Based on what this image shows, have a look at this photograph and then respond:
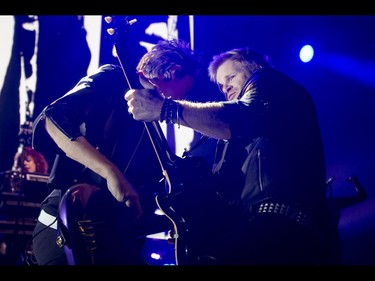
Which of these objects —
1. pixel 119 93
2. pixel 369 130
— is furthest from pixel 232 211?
pixel 369 130

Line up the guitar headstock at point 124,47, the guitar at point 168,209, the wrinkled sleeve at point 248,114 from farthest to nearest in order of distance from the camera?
the guitar headstock at point 124,47 → the wrinkled sleeve at point 248,114 → the guitar at point 168,209

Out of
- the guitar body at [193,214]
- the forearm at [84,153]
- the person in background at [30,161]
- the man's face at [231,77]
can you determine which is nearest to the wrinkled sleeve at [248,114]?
the guitar body at [193,214]

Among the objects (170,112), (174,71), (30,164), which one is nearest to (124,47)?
(174,71)

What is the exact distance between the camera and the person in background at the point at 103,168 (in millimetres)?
2029

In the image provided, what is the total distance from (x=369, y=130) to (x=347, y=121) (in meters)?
0.27

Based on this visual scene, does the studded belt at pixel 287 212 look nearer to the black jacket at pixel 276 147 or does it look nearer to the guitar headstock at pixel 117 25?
the black jacket at pixel 276 147

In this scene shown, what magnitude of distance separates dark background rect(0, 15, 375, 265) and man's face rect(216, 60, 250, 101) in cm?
171

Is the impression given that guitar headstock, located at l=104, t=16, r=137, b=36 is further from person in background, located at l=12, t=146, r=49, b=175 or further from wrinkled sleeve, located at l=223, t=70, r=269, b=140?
person in background, located at l=12, t=146, r=49, b=175

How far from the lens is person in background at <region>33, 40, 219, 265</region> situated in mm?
2029

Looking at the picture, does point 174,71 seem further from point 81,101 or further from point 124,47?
point 81,101

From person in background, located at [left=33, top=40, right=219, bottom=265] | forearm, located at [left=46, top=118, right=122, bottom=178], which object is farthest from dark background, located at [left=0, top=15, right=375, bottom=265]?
forearm, located at [left=46, top=118, right=122, bottom=178]

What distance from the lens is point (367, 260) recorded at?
440cm

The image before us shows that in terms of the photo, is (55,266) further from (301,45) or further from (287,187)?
(301,45)

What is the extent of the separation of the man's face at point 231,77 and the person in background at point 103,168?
2.56 ft
